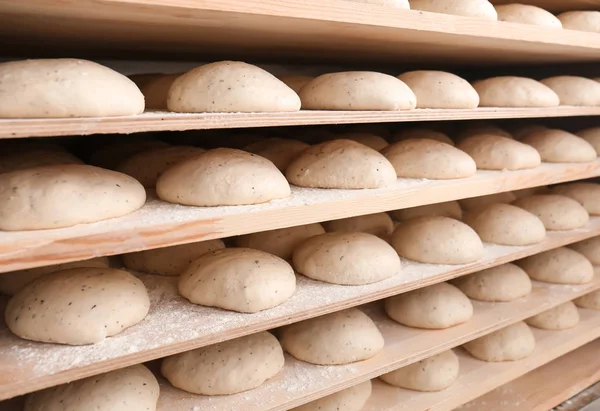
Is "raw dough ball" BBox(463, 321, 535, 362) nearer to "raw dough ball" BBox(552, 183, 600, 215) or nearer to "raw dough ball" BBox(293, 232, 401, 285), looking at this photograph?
"raw dough ball" BBox(293, 232, 401, 285)

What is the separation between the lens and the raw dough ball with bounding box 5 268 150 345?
46.6 inches

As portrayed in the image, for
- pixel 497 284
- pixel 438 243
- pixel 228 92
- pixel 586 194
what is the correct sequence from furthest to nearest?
pixel 586 194
pixel 497 284
pixel 438 243
pixel 228 92

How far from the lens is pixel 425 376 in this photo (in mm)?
1819

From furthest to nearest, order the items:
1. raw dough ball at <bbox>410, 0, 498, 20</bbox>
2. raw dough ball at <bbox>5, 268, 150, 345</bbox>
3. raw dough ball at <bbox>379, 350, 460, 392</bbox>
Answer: raw dough ball at <bbox>379, 350, 460, 392</bbox>, raw dough ball at <bbox>410, 0, 498, 20</bbox>, raw dough ball at <bbox>5, 268, 150, 345</bbox>

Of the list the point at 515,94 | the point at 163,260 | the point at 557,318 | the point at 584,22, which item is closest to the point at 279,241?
the point at 163,260

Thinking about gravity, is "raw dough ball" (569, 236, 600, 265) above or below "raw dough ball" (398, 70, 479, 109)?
below

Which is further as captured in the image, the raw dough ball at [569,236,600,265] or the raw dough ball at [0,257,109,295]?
the raw dough ball at [569,236,600,265]

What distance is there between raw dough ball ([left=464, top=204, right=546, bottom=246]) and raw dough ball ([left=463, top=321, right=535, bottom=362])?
0.35 meters

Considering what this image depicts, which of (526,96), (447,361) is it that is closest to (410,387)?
(447,361)

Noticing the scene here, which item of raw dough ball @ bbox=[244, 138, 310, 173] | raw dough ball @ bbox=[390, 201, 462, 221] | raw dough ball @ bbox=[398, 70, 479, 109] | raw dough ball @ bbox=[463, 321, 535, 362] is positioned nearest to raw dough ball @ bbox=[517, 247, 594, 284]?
raw dough ball @ bbox=[463, 321, 535, 362]

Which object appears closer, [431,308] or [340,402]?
[340,402]

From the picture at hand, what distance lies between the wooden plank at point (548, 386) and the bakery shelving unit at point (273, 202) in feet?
0.14

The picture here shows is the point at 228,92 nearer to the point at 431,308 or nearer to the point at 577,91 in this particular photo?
the point at 431,308

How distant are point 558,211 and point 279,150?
4.15 feet
